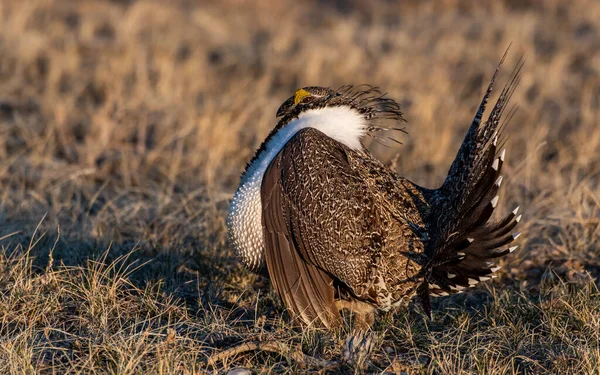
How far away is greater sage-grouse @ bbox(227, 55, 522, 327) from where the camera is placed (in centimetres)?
325

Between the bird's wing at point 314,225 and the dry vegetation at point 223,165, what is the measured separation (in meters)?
0.18

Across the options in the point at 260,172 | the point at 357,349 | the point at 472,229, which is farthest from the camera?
the point at 260,172

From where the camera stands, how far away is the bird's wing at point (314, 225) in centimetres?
327

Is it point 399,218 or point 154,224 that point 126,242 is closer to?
point 154,224

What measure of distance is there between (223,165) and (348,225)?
2668mm

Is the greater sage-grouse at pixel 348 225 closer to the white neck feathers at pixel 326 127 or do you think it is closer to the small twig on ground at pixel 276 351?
the white neck feathers at pixel 326 127

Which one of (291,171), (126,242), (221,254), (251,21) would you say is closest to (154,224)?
(126,242)

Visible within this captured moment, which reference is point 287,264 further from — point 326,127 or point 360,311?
point 326,127

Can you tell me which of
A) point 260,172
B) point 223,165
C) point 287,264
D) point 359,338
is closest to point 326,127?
point 260,172

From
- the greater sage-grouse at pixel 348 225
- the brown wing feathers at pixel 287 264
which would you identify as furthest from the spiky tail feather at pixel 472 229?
the brown wing feathers at pixel 287 264

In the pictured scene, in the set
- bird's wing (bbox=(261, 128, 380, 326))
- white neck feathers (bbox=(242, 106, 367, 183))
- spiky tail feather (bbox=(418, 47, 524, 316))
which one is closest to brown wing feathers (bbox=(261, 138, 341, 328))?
bird's wing (bbox=(261, 128, 380, 326))

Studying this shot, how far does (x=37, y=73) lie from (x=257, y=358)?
16.3 ft

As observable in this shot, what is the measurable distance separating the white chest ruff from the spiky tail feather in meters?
0.51

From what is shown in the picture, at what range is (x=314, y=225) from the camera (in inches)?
129
